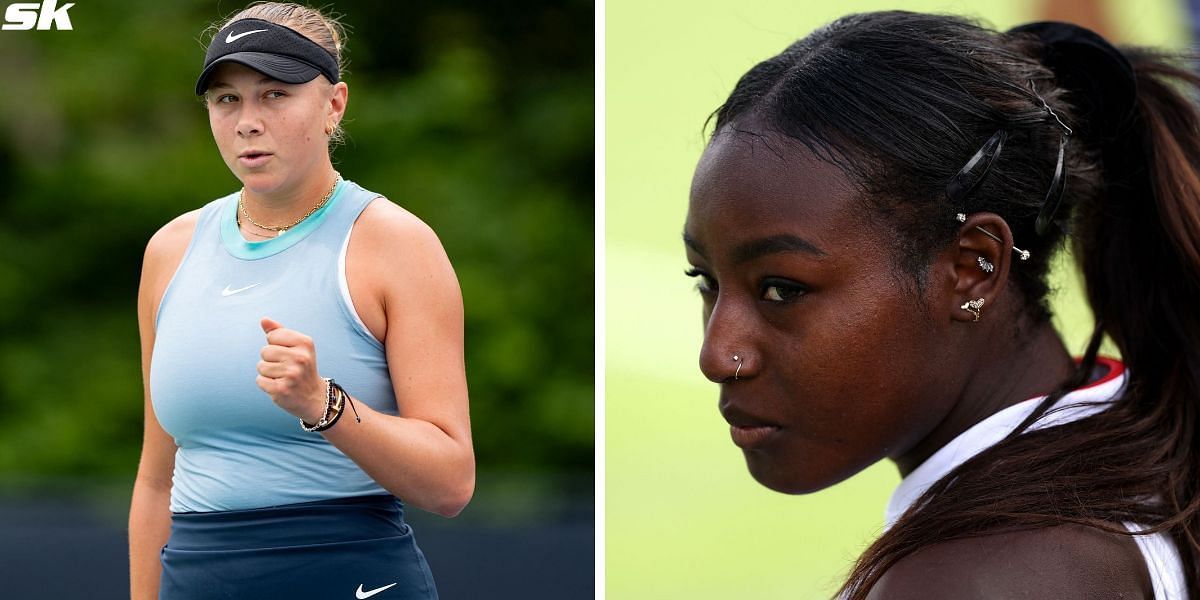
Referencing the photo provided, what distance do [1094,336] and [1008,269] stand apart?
0.39 metres

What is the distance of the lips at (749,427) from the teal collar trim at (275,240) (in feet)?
2.02

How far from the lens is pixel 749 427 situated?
1.90m

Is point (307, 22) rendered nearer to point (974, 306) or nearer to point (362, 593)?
point (362, 593)

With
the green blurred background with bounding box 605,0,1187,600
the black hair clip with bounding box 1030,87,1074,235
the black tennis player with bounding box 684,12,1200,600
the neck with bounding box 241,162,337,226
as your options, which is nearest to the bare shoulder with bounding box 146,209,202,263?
the neck with bounding box 241,162,337,226

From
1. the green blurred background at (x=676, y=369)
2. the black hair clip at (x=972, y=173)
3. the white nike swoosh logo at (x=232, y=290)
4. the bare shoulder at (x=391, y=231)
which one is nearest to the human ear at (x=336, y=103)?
the bare shoulder at (x=391, y=231)

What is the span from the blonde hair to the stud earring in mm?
842

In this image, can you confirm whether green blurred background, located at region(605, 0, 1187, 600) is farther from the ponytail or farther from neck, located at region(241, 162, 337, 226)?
neck, located at region(241, 162, 337, 226)

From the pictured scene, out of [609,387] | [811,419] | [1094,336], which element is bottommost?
[609,387]

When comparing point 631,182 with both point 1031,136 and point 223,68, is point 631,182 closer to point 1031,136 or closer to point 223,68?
point 1031,136

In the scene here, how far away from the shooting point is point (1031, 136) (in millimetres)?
1902

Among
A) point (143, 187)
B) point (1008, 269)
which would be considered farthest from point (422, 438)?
point (143, 187)

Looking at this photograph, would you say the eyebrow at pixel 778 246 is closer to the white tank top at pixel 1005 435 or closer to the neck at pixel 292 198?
the white tank top at pixel 1005 435

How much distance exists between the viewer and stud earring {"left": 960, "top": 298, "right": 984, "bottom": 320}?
6.05 feet

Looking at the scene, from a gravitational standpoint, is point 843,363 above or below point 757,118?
below
